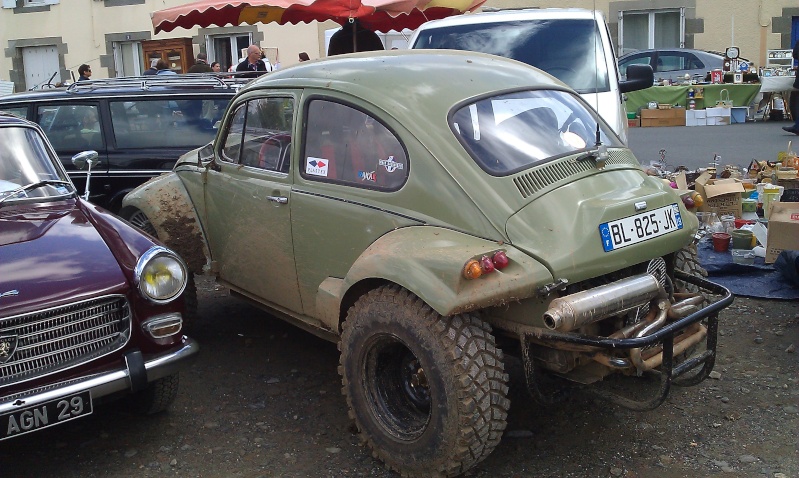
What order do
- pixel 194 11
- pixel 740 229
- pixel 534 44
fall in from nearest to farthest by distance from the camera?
pixel 740 229 < pixel 534 44 < pixel 194 11

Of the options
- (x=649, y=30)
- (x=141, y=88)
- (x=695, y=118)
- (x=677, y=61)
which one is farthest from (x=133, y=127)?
(x=649, y=30)

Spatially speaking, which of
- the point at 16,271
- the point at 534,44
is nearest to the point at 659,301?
the point at 16,271

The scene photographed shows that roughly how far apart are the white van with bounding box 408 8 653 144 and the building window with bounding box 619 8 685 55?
13.1 metres

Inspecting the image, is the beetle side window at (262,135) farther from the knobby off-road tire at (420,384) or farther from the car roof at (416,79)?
the knobby off-road tire at (420,384)

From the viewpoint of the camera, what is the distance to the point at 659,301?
3643mm

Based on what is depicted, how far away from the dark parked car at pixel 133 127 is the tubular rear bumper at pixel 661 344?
4.72m

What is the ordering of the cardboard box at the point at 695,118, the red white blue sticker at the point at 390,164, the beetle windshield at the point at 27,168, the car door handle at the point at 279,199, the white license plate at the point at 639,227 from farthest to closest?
the cardboard box at the point at 695,118, the beetle windshield at the point at 27,168, the car door handle at the point at 279,199, the red white blue sticker at the point at 390,164, the white license plate at the point at 639,227

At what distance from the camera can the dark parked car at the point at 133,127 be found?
7.24 meters

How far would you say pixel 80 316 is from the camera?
368 cm

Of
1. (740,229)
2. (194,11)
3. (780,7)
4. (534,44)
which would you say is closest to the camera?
(740,229)

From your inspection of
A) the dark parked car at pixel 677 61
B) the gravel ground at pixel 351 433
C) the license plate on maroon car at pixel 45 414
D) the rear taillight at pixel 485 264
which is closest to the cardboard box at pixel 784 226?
the gravel ground at pixel 351 433

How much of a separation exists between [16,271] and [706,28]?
742 inches

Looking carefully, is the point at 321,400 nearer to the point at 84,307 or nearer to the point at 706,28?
the point at 84,307

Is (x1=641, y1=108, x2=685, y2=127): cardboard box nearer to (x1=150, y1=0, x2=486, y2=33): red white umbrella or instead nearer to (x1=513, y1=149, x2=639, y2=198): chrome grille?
(x1=150, y1=0, x2=486, y2=33): red white umbrella
